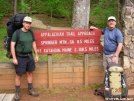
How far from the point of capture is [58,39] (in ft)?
18.8

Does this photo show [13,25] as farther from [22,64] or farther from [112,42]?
[112,42]

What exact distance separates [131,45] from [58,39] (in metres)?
1.77

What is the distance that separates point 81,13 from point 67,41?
138 inches

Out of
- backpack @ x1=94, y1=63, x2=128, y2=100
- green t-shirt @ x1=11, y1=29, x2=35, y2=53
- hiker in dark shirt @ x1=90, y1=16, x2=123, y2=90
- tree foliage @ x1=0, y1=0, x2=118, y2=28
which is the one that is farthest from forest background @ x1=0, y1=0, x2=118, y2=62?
green t-shirt @ x1=11, y1=29, x2=35, y2=53

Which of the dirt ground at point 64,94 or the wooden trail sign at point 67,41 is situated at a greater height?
the wooden trail sign at point 67,41

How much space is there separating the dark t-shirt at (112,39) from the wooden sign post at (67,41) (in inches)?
19.6

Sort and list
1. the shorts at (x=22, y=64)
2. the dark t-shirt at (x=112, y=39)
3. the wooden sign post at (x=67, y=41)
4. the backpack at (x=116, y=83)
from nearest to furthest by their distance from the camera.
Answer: the backpack at (x=116, y=83), the shorts at (x=22, y=64), the dark t-shirt at (x=112, y=39), the wooden sign post at (x=67, y=41)

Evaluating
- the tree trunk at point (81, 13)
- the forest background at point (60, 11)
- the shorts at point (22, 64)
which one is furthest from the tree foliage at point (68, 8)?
the shorts at point (22, 64)

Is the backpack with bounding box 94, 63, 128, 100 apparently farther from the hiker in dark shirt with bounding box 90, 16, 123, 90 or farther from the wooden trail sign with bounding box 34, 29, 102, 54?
the wooden trail sign with bounding box 34, 29, 102, 54

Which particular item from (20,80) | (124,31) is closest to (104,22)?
(124,31)

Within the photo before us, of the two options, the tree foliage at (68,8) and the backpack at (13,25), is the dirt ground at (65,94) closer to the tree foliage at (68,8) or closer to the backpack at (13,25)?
the backpack at (13,25)

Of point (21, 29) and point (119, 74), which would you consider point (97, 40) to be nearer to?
point (119, 74)

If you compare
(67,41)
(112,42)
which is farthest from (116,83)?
(67,41)

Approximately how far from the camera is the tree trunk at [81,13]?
29.3ft
